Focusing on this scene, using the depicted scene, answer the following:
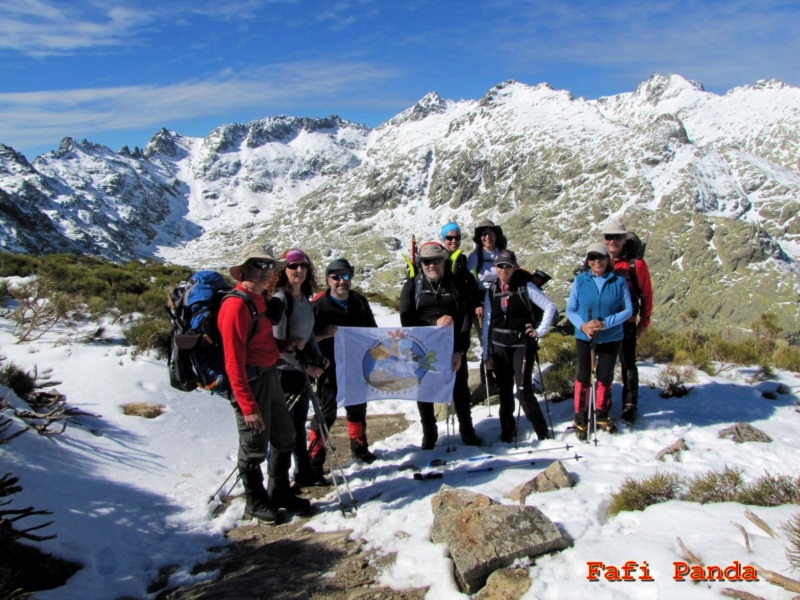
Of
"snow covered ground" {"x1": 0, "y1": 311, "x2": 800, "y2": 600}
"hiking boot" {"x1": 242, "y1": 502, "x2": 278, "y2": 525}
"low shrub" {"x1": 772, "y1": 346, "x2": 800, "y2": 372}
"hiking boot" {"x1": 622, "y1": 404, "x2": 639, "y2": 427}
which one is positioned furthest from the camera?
"low shrub" {"x1": 772, "y1": 346, "x2": 800, "y2": 372}

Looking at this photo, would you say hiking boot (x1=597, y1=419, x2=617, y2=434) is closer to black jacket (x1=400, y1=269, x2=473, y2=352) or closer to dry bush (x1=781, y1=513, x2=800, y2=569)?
black jacket (x1=400, y1=269, x2=473, y2=352)

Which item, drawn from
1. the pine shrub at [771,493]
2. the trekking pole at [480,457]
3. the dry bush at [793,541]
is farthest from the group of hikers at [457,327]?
the dry bush at [793,541]

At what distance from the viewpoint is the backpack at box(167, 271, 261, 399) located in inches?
173

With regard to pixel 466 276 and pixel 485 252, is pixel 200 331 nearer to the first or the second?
pixel 466 276

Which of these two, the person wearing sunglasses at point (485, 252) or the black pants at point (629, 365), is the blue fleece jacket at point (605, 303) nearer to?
the black pants at point (629, 365)

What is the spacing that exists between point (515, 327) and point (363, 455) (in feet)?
7.92

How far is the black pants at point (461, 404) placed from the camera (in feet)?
20.9

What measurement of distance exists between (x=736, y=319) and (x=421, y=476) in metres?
120

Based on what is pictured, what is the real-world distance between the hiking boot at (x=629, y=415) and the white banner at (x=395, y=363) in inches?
88.3

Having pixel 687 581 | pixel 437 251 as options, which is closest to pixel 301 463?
pixel 437 251

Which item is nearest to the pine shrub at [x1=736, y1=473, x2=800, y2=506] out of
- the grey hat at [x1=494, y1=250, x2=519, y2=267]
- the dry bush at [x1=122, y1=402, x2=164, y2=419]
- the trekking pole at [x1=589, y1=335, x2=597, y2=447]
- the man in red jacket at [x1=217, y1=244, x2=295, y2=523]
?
the trekking pole at [x1=589, y1=335, x2=597, y2=447]

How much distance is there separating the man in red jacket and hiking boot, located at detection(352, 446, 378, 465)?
139cm

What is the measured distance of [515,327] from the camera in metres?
6.20

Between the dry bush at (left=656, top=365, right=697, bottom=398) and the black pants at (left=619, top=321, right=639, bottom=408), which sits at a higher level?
the black pants at (left=619, top=321, right=639, bottom=408)
